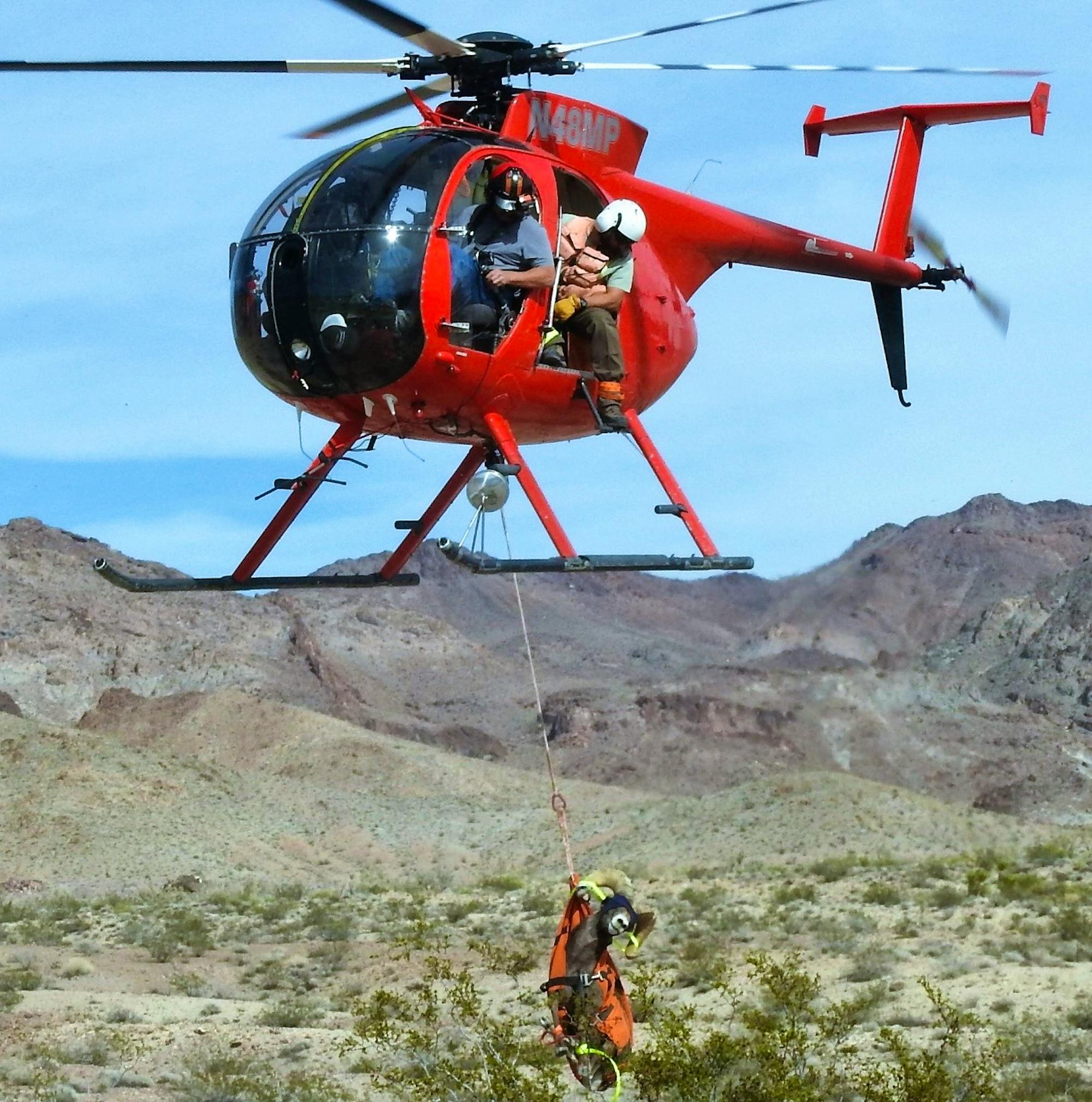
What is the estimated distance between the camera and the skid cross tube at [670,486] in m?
12.6

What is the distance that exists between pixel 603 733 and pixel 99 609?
70.6 ft

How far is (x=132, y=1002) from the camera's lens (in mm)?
19109

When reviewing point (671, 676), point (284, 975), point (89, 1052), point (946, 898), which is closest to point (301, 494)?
point (89, 1052)

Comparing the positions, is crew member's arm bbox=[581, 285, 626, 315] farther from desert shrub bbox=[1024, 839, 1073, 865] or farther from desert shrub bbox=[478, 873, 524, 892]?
desert shrub bbox=[478, 873, 524, 892]

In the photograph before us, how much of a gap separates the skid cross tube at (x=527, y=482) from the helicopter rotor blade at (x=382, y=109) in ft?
8.83

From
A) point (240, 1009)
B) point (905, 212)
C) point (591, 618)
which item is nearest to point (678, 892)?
point (240, 1009)

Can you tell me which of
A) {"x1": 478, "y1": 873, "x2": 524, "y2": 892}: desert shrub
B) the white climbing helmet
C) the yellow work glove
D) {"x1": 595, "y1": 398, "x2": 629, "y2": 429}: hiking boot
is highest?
the white climbing helmet

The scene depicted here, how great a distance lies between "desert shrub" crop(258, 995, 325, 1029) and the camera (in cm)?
1798

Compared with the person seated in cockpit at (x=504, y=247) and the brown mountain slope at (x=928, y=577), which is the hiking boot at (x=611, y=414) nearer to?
the person seated in cockpit at (x=504, y=247)

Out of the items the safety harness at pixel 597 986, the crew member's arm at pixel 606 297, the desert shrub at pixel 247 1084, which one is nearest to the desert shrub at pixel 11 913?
the desert shrub at pixel 247 1084

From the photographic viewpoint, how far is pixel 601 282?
12859 millimetres

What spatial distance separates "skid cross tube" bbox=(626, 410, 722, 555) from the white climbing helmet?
1.33 metres

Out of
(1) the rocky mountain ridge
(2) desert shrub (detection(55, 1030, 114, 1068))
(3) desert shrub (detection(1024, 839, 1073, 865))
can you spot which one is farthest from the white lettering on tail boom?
(1) the rocky mountain ridge

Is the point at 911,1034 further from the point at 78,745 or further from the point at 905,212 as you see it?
the point at 78,745
